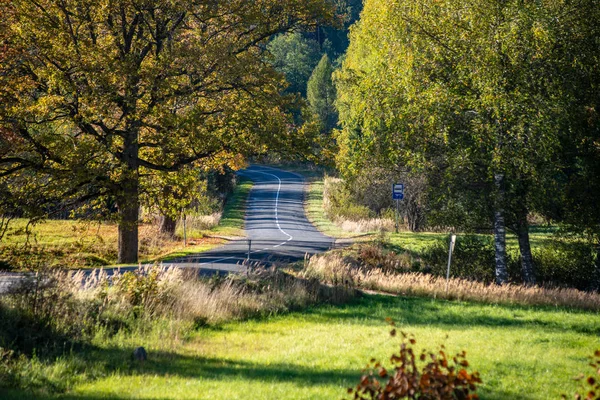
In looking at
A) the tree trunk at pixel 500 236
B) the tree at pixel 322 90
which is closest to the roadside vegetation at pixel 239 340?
the tree trunk at pixel 500 236

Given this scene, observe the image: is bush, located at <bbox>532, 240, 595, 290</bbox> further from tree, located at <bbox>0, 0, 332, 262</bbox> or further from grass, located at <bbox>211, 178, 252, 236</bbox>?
grass, located at <bbox>211, 178, 252, 236</bbox>

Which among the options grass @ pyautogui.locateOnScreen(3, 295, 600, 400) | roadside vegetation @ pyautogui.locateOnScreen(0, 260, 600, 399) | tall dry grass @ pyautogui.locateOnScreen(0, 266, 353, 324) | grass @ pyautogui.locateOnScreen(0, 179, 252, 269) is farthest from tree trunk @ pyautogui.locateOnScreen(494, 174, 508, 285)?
grass @ pyautogui.locateOnScreen(0, 179, 252, 269)

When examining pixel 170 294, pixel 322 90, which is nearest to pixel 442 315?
pixel 170 294

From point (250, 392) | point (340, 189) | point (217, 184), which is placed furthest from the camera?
point (217, 184)

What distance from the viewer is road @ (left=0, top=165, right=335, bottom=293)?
22516mm

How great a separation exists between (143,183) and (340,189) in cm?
2745

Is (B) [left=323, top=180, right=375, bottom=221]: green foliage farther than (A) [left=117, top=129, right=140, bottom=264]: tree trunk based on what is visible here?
Yes

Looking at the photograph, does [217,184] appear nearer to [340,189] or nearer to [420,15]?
[340,189]

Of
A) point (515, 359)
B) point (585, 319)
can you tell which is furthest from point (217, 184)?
point (515, 359)

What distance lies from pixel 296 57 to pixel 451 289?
90686 mm

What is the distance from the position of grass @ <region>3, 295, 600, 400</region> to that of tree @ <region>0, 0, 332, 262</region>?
10330mm

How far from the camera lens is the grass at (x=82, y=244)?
2375cm

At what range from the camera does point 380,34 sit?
26.0 meters

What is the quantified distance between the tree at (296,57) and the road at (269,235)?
675 inches
